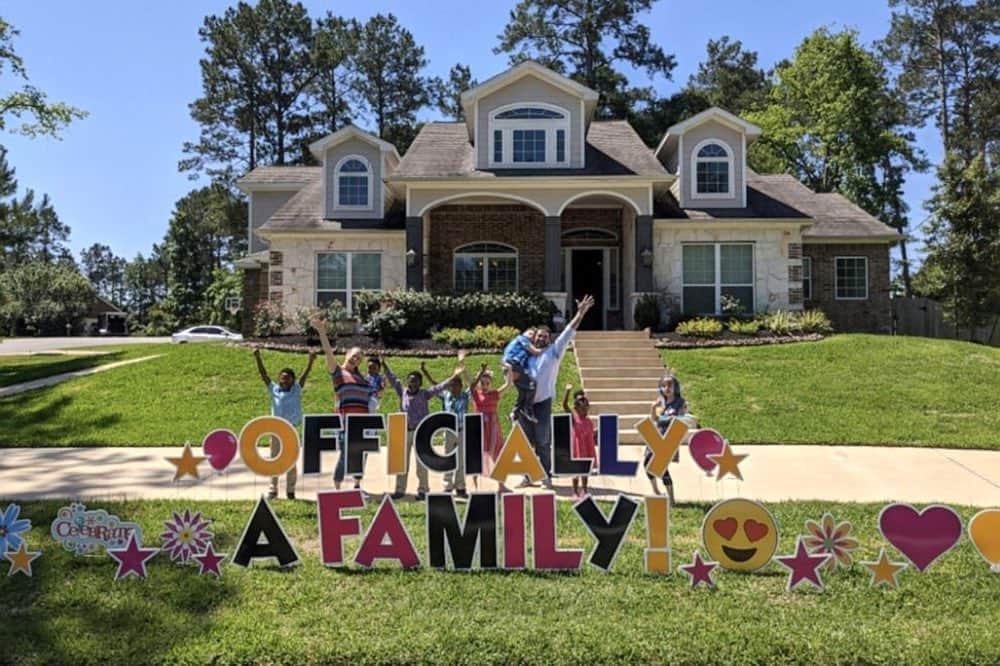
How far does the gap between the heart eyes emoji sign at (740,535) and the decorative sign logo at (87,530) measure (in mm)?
3885

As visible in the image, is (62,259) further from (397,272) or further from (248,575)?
(248,575)

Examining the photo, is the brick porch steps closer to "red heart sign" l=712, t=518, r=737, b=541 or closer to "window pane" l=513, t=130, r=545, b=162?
"window pane" l=513, t=130, r=545, b=162

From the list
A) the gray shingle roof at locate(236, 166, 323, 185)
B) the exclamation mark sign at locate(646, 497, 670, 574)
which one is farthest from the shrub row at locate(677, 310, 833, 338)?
the gray shingle roof at locate(236, 166, 323, 185)

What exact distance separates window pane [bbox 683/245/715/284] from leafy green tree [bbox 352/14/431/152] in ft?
85.0

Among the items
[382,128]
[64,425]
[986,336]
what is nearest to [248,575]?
[64,425]

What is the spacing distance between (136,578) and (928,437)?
10.2 m

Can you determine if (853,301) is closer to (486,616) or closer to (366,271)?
(366,271)

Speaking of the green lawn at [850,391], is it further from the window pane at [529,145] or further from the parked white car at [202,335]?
the parked white car at [202,335]

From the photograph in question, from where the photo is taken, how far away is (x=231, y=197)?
40250mm

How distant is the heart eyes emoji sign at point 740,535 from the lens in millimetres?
4602

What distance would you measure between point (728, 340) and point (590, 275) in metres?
5.33

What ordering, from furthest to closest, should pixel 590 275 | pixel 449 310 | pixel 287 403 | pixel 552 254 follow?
1. pixel 590 275
2. pixel 552 254
3. pixel 449 310
4. pixel 287 403

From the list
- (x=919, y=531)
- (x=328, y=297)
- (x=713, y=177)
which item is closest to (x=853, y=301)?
(x=713, y=177)

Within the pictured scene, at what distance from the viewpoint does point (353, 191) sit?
19406mm
